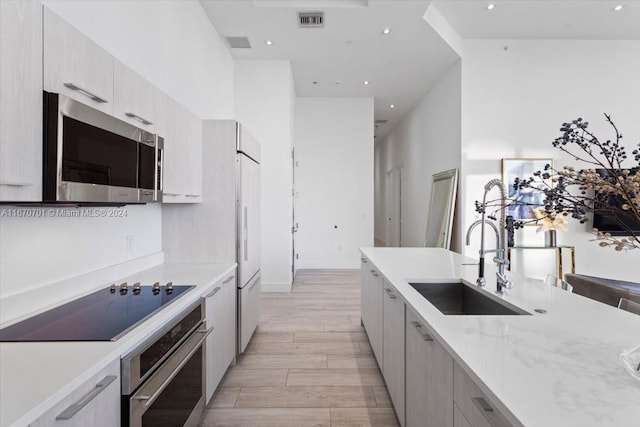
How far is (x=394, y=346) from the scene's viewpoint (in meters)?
2.10

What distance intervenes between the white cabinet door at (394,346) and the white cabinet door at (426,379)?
13cm

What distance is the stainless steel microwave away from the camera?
1226 millimetres

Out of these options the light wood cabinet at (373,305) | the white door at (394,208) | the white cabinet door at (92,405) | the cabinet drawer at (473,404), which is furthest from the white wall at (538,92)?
the white cabinet door at (92,405)

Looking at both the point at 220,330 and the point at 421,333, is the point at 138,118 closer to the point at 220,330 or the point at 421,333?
the point at 220,330

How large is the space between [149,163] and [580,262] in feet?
18.7

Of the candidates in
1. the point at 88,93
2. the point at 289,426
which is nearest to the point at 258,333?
the point at 289,426

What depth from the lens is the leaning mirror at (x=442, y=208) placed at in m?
5.28

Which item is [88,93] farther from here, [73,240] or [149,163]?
[73,240]

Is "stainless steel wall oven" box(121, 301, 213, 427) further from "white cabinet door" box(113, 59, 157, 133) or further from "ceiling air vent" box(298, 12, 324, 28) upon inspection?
"ceiling air vent" box(298, 12, 324, 28)

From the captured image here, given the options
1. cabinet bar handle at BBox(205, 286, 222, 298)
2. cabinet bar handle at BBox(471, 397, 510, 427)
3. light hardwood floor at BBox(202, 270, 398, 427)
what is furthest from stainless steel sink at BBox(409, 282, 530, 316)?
cabinet bar handle at BBox(205, 286, 222, 298)

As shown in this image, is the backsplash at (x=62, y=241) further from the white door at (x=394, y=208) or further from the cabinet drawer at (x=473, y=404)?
the white door at (x=394, y=208)

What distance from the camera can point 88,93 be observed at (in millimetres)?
1438

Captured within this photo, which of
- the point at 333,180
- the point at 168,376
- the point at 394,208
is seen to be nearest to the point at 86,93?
the point at 168,376

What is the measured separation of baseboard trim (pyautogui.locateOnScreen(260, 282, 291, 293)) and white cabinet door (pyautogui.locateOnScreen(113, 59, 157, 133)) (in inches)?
148
